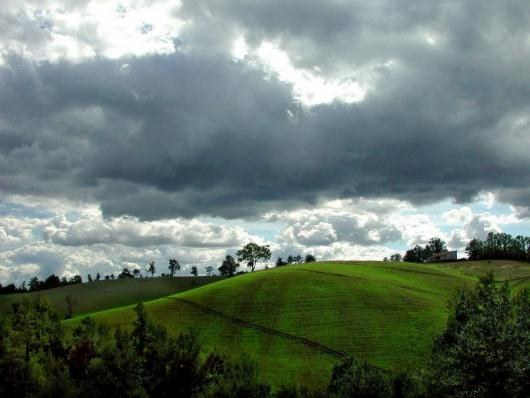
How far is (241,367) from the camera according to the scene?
4988 centimetres

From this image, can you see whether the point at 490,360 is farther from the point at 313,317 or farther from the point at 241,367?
A: the point at 313,317

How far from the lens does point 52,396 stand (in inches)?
1857

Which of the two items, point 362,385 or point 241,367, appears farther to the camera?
point 362,385

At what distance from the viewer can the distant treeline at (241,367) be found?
40969mm

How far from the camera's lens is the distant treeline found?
1613 inches

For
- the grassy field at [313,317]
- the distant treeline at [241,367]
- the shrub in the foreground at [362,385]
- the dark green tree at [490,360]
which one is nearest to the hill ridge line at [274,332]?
the grassy field at [313,317]

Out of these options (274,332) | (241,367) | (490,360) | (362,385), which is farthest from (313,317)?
(490,360)

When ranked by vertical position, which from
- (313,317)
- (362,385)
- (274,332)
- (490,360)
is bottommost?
(274,332)

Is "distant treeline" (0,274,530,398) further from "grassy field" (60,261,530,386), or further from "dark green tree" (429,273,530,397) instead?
"grassy field" (60,261,530,386)

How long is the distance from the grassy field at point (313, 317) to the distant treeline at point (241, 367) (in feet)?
38.2

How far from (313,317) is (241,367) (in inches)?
1840

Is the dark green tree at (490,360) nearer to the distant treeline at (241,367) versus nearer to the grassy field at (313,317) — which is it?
the distant treeline at (241,367)

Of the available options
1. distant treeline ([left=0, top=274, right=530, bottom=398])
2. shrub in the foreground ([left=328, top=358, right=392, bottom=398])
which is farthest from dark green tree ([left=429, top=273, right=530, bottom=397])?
shrub in the foreground ([left=328, top=358, right=392, bottom=398])

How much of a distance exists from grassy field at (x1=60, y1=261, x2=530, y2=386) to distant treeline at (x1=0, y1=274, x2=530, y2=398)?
11647 mm
